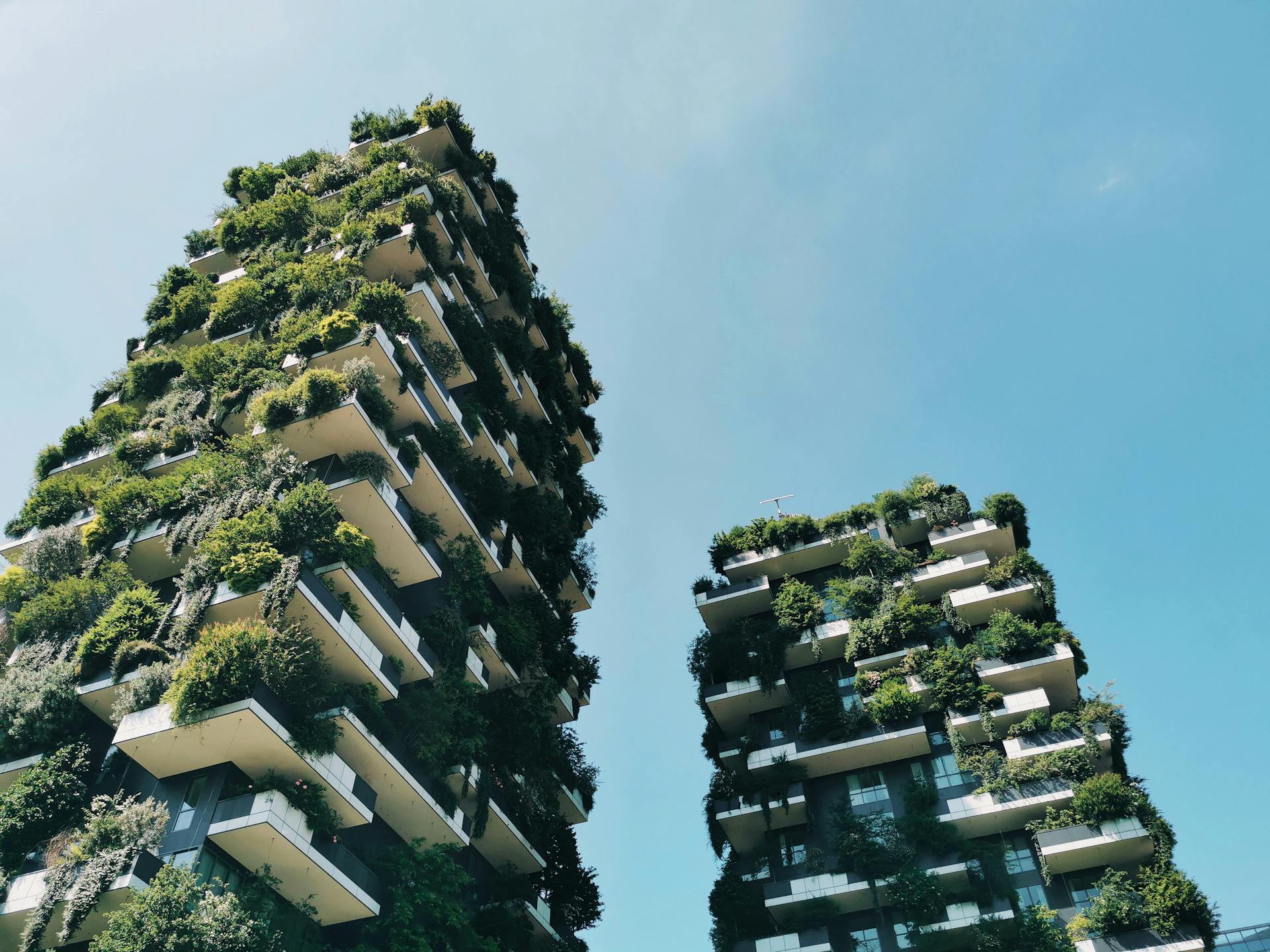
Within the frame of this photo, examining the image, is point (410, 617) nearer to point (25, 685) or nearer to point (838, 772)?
point (25, 685)

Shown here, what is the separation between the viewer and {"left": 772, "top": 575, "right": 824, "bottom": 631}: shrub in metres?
45.1

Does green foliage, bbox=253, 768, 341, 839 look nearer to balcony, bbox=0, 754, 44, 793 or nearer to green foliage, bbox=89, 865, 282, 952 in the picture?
green foliage, bbox=89, 865, 282, 952

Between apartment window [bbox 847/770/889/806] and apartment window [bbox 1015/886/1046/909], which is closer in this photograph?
apartment window [bbox 1015/886/1046/909]

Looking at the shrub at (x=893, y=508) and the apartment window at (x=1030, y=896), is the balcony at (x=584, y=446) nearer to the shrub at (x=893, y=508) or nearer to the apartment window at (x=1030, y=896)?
the shrub at (x=893, y=508)

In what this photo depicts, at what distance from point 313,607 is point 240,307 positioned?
17.7 metres

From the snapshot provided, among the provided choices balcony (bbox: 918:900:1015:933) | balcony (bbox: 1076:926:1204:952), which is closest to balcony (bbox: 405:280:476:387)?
balcony (bbox: 918:900:1015:933)

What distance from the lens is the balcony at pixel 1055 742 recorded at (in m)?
37.2

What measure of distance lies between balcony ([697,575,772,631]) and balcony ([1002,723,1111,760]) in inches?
540

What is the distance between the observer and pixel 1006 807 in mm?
36469

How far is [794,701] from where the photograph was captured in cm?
4375

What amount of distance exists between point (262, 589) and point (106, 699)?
629cm

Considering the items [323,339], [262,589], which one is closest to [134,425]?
[323,339]

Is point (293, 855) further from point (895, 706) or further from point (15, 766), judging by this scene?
point (895, 706)

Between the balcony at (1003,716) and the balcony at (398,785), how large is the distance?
20701 millimetres
